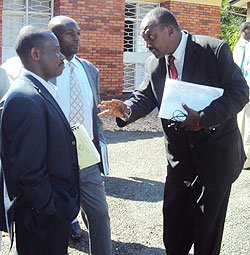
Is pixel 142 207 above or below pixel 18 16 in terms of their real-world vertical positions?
below

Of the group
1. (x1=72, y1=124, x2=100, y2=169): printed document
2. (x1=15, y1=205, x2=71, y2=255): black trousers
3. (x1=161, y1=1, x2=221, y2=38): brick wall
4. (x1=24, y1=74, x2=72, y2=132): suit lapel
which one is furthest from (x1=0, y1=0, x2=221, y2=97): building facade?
(x1=15, y1=205, x2=71, y2=255): black trousers

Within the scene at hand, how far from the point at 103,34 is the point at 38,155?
10336mm

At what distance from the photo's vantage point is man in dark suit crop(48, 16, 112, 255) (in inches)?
133

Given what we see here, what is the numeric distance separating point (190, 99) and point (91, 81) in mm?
1026

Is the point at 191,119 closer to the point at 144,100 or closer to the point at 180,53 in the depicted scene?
the point at 180,53

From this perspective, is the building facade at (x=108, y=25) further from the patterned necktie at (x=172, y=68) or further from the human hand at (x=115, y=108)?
the patterned necktie at (x=172, y=68)

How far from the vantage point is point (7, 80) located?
353 cm

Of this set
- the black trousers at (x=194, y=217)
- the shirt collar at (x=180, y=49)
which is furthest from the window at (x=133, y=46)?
the shirt collar at (x=180, y=49)

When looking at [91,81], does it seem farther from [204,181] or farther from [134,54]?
[134,54]

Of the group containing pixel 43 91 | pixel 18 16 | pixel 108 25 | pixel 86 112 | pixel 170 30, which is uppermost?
pixel 18 16

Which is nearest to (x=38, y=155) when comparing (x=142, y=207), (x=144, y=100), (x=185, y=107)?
(x=185, y=107)

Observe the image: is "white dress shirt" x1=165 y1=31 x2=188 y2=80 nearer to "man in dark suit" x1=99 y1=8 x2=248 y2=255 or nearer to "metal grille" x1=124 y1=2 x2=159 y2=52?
"man in dark suit" x1=99 y1=8 x2=248 y2=255

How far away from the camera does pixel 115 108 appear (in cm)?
335

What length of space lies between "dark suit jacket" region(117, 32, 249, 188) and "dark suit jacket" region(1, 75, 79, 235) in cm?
109
